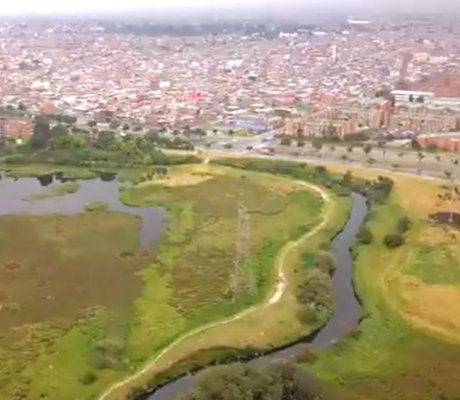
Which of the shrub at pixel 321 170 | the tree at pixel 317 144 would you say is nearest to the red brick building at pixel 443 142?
the tree at pixel 317 144

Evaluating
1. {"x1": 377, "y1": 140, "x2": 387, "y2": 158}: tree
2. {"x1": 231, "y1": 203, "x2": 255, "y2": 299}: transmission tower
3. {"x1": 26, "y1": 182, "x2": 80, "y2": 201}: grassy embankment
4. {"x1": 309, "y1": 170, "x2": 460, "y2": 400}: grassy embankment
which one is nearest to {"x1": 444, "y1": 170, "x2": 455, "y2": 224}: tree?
{"x1": 309, "y1": 170, "x2": 460, "y2": 400}: grassy embankment

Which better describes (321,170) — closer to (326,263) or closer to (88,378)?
(326,263)

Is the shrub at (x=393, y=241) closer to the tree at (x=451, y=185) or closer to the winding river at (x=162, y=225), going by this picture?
the winding river at (x=162, y=225)

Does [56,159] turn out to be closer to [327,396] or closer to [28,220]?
[28,220]

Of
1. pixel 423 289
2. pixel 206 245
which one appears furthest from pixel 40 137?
pixel 423 289

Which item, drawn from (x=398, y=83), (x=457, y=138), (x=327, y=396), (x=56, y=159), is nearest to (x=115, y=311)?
(x=327, y=396)

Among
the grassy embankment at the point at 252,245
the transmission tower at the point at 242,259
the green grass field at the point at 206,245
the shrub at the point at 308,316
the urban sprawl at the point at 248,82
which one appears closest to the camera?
the grassy embankment at the point at 252,245
